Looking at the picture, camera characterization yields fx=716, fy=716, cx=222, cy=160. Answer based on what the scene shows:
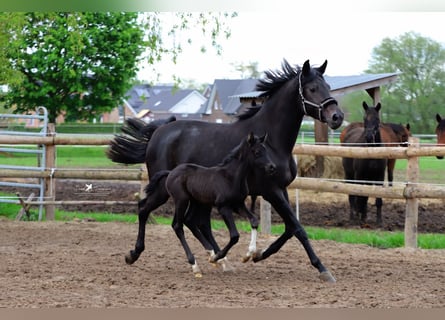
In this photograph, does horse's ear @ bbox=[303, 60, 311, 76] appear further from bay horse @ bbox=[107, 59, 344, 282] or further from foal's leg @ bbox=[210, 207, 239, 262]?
foal's leg @ bbox=[210, 207, 239, 262]

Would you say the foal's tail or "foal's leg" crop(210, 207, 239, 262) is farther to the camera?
the foal's tail

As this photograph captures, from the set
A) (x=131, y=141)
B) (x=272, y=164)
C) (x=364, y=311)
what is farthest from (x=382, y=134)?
(x=364, y=311)

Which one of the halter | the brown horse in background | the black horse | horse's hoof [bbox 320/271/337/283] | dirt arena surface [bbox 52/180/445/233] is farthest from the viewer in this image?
the brown horse in background

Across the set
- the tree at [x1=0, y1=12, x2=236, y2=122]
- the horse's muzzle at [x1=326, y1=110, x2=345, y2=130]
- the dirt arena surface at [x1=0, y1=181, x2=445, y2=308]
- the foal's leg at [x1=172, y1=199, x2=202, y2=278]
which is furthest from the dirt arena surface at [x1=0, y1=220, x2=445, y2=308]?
the tree at [x1=0, y1=12, x2=236, y2=122]

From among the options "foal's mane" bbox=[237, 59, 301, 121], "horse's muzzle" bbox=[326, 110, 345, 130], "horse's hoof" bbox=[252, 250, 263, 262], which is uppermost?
"foal's mane" bbox=[237, 59, 301, 121]

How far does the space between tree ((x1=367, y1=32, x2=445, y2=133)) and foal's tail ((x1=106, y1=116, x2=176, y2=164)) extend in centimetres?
2489

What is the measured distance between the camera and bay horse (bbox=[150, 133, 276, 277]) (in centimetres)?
727

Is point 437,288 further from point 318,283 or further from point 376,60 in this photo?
point 376,60

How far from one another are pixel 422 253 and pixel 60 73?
91.9 feet

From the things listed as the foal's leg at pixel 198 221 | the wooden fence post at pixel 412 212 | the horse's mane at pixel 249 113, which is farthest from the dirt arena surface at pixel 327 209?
the horse's mane at pixel 249 113

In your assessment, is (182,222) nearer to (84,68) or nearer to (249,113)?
(249,113)

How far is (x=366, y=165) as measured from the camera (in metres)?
13.1

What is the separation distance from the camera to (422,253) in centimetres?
930

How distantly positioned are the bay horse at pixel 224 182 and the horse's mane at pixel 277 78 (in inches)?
32.4
